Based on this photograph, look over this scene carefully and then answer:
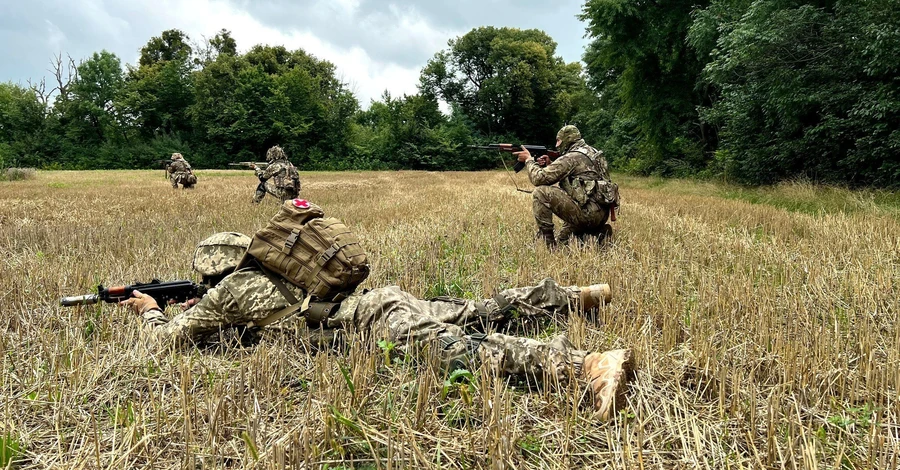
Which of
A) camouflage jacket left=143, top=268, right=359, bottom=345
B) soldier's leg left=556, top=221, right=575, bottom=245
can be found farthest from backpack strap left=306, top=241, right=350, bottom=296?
soldier's leg left=556, top=221, right=575, bottom=245

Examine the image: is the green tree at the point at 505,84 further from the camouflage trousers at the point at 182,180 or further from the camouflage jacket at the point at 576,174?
the camouflage jacket at the point at 576,174

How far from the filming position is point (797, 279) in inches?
167

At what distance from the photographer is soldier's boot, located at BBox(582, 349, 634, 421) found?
2.19 m

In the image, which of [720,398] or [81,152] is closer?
[720,398]

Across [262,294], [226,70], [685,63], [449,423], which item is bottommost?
[449,423]

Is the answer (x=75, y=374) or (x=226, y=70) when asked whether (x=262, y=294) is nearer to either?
(x=75, y=374)

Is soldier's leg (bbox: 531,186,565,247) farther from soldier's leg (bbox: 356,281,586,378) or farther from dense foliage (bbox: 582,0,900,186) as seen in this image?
dense foliage (bbox: 582,0,900,186)

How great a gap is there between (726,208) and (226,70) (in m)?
45.4

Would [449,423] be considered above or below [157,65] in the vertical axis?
below

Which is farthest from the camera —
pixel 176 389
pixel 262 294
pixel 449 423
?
pixel 262 294

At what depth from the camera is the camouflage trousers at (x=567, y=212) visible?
6375 millimetres

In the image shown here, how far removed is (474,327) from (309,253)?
127 centimetres

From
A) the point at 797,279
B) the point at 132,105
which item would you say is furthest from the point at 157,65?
the point at 797,279

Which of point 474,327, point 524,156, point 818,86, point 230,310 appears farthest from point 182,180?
point 818,86
